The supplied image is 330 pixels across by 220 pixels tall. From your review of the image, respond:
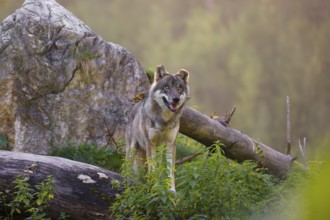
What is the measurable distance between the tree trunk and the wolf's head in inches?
28.2

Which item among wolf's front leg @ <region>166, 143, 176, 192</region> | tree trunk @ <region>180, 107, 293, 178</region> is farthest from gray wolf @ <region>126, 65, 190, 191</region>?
tree trunk @ <region>180, 107, 293, 178</region>

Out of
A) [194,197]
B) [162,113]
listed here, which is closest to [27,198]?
[194,197]

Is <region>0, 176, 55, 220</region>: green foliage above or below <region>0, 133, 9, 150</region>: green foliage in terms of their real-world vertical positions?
below

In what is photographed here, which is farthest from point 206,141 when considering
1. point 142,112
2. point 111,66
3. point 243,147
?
point 111,66

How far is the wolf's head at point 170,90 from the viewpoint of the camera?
5.44m

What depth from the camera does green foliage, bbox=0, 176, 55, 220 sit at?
3.80 m

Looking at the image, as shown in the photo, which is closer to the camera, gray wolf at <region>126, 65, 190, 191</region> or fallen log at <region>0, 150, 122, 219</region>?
fallen log at <region>0, 150, 122, 219</region>

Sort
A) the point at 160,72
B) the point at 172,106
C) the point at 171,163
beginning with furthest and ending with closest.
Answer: the point at 160,72, the point at 172,106, the point at 171,163

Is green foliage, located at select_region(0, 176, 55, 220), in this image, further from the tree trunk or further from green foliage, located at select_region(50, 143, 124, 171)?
the tree trunk

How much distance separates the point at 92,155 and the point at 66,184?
2.37 meters

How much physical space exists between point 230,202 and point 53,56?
3.98 m

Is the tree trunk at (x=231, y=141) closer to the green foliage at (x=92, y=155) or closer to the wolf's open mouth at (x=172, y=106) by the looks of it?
the wolf's open mouth at (x=172, y=106)

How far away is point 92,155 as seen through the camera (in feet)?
21.1

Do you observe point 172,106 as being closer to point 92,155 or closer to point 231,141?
point 231,141
